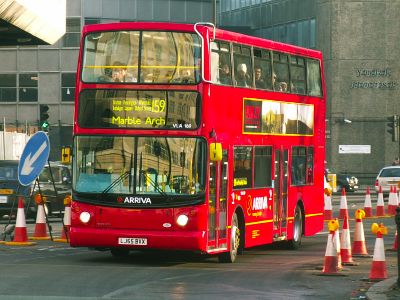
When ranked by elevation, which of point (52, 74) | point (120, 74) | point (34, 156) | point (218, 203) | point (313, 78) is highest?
point (52, 74)

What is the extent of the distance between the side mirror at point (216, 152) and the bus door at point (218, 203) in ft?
1.13

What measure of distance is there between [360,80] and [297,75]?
52150mm

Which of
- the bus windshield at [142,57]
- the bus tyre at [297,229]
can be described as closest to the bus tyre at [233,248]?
the bus windshield at [142,57]

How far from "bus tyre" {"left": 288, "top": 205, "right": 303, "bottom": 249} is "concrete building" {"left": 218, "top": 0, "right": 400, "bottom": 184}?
5073 centimetres

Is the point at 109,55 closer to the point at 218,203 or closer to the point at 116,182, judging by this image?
the point at 116,182

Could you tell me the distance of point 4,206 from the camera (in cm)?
3334

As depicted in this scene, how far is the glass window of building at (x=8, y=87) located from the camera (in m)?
74.2

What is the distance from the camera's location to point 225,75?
20.2 m

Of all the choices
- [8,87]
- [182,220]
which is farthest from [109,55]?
[8,87]

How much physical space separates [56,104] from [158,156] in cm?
5504

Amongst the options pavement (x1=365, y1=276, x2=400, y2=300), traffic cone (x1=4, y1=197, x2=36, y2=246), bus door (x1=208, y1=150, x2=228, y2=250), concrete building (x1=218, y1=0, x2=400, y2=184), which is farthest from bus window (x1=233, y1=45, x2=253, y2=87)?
concrete building (x1=218, y1=0, x2=400, y2=184)

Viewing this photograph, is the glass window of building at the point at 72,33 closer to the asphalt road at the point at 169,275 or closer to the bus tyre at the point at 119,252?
the asphalt road at the point at 169,275

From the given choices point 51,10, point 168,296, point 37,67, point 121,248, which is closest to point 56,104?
point 37,67

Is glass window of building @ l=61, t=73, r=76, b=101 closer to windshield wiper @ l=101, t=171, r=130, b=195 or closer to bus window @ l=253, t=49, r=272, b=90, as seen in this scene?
bus window @ l=253, t=49, r=272, b=90
